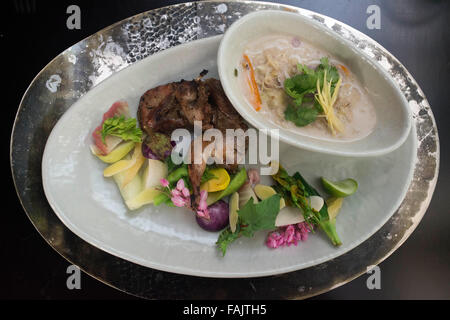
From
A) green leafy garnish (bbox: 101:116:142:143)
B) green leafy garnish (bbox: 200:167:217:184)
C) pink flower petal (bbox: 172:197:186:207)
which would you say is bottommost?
pink flower petal (bbox: 172:197:186:207)

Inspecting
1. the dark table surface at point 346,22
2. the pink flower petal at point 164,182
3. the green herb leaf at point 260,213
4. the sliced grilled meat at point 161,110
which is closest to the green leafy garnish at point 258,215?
the green herb leaf at point 260,213

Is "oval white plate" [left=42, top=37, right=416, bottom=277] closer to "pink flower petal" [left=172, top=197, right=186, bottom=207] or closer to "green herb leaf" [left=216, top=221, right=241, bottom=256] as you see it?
"green herb leaf" [left=216, top=221, right=241, bottom=256]

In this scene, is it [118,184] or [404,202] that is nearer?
[118,184]

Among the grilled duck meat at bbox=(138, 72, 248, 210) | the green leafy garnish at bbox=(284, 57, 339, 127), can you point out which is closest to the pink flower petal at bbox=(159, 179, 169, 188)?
the grilled duck meat at bbox=(138, 72, 248, 210)

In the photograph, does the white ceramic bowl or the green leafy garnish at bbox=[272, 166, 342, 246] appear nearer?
the white ceramic bowl

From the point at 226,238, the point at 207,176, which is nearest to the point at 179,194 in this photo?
the point at 207,176

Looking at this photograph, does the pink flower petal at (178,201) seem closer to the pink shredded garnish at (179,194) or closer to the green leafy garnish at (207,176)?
the pink shredded garnish at (179,194)

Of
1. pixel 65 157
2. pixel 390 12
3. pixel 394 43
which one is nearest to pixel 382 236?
pixel 394 43
